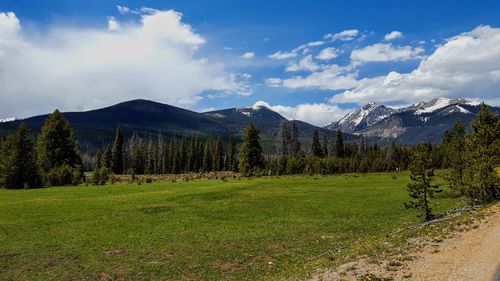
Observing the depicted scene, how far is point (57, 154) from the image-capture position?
95000 mm

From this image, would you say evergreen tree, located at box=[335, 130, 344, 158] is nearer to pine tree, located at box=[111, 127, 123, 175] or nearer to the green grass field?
pine tree, located at box=[111, 127, 123, 175]

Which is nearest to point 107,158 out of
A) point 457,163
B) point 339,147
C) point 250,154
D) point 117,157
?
point 117,157

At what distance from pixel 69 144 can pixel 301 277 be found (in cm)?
9065

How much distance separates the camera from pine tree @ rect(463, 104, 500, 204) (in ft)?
130

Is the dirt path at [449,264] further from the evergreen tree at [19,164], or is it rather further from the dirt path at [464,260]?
the evergreen tree at [19,164]

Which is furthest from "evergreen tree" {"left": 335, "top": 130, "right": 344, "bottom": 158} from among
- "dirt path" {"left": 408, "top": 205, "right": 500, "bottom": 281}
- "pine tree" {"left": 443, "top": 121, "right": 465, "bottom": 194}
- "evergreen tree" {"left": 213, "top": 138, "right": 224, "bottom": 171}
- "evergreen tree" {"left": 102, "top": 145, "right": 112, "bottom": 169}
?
"dirt path" {"left": 408, "top": 205, "right": 500, "bottom": 281}

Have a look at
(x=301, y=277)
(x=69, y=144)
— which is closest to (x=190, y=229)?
(x=301, y=277)

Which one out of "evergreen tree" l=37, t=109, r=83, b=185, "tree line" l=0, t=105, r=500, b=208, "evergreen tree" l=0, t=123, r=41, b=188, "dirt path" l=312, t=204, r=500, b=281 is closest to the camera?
"dirt path" l=312, t=204, r=500, b=281

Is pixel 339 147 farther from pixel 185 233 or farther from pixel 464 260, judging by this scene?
pixel 464 260

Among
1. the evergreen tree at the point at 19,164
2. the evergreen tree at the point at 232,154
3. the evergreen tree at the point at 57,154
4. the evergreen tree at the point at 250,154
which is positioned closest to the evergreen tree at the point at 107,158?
the evergreen tree at the point at 57,154

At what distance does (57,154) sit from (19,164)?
16.0m

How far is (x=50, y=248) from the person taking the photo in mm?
30219

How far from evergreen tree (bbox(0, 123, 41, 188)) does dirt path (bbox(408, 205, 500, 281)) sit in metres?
77.3

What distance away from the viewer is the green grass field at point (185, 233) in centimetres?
2544
